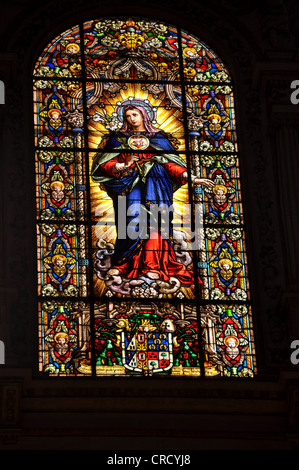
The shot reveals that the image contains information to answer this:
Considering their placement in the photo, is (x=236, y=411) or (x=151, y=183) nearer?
(x=236, y=411)

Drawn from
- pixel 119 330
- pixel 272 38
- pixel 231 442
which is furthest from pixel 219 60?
pixel 231 442

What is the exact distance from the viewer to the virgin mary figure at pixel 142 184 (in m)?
16.9

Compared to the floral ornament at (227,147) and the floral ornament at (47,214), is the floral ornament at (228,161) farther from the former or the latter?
the floral ornament at (47,214)

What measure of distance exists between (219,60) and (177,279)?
3190mm

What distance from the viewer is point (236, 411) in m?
15.8

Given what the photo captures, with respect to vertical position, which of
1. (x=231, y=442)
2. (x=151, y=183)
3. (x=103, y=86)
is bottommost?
(x=231, y=442)

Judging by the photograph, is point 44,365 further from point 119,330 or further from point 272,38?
point 272,38

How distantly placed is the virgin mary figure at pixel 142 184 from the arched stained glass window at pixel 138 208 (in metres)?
0.01

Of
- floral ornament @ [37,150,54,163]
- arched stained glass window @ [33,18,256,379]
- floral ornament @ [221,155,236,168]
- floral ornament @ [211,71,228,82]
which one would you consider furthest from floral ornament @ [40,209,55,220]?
floral ornament @ [211,71,228,82]

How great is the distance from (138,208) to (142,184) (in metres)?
→ 0.34

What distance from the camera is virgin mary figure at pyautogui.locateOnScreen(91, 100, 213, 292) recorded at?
55.5ft

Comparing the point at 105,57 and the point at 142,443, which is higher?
the point at 105,57

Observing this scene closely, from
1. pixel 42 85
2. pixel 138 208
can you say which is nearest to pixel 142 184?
pixel 138 208

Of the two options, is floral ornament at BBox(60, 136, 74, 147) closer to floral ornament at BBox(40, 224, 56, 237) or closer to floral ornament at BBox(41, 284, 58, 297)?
floral ornament at BBox(40, 224, 56, 237)
